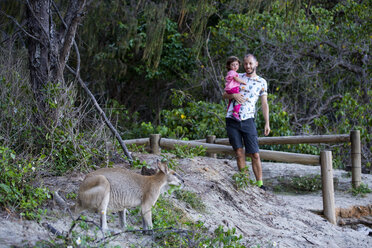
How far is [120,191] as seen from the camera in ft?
15.0

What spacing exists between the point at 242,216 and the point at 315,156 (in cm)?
220

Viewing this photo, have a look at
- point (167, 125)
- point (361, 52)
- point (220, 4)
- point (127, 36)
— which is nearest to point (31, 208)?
point (167, 125)

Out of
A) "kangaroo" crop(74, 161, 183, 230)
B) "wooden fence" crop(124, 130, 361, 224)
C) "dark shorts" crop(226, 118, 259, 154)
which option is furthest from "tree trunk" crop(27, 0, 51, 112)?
"wooden fence" crop(124, 130, 361, 224)

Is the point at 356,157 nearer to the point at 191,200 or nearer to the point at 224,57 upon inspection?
the point at 191,200

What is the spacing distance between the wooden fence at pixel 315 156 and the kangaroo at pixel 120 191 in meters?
3.83

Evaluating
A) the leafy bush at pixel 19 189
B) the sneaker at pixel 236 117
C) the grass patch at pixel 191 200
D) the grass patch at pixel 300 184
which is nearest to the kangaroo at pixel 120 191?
the leafy bush at pixel 19 189

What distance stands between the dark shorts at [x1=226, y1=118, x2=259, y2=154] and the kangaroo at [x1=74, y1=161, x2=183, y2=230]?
301 cm

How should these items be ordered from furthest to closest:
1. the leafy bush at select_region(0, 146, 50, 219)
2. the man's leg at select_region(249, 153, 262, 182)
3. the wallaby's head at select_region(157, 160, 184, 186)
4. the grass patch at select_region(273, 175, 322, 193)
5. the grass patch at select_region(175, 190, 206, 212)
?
the grass patch at select_region(273, 175, 322, 193)
the man's leg at select_region(249, 153, 262, 182)
the grass patch at select_region(175, 190, 206, 212)
the wallaby's head at select_region(157, 160, 184, 186)
the leafy bush at select_region(0, 146, 50, 219)

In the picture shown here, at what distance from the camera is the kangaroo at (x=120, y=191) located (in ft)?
14.4

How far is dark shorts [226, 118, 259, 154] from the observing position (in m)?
7.73

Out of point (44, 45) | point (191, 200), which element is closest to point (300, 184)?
point (191, 200)

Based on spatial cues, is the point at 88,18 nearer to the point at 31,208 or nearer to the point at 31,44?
the point at 31,44

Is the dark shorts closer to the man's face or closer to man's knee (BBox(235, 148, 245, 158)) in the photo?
man's knee (BBox(235, 148, 245, 158))

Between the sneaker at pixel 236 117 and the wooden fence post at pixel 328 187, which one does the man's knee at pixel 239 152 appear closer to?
the sneaker at pixel 236 117
